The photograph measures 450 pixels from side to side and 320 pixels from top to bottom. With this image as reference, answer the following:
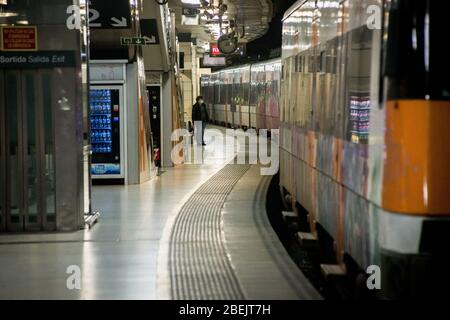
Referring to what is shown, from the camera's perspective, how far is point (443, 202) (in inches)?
205

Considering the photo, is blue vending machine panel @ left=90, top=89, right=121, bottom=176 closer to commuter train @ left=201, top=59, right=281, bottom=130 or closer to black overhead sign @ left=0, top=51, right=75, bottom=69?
black overhead sign @ left=0, top=51, right=75, bottom=69

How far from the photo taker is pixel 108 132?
14773mm

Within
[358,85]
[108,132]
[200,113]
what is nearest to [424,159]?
[358,85]

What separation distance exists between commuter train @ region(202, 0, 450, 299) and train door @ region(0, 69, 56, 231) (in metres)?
3.26

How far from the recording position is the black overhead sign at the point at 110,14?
44.9 ft

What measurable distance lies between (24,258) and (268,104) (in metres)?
19.8

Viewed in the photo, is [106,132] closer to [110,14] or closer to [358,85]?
[110,14]

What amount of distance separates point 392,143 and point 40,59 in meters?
5.49

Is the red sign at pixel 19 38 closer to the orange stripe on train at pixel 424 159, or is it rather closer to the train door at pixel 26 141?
the train door at pixel 26 141

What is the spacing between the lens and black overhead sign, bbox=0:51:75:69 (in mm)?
9492

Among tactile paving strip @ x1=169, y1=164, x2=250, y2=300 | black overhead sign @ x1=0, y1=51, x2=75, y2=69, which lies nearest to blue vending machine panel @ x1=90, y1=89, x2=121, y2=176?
tactile paving strip @ x1=169, y1=164, x2=250, y2=300

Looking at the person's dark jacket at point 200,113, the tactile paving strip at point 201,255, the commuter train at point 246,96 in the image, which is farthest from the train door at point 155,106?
the commuter train at point 246,96
